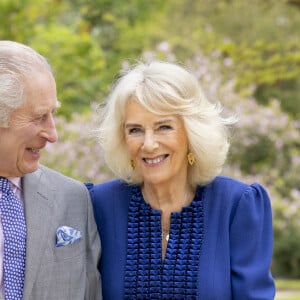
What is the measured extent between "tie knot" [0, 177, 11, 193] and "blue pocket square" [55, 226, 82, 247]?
28cm

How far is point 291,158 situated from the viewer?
1217cm

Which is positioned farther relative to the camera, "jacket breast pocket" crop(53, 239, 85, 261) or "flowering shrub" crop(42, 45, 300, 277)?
"flowering shrub" crop(42, 45, 300, 277)

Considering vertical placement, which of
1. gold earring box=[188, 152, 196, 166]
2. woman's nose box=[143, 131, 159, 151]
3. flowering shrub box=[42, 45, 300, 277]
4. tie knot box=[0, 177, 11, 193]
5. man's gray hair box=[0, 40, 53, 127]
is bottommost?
tie knot box=[0, 177, 11, 193]

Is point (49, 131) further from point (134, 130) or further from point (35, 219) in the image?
point (134, 130)

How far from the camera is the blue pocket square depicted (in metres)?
3.73

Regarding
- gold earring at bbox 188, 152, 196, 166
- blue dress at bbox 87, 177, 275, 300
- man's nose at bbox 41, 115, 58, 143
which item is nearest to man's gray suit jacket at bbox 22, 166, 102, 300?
blue dress at bbox 87, 177, 275, 300

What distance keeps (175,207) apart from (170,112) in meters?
0.45

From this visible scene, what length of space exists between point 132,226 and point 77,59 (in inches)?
290

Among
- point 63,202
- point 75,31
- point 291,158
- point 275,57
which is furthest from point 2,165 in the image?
point 275,57

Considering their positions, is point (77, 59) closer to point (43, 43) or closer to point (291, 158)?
point (43, 43)

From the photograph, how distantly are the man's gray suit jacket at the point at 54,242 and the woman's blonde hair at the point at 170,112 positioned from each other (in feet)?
0.82

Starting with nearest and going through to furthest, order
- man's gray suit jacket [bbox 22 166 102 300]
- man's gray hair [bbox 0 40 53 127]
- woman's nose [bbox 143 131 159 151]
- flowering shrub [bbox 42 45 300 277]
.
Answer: man's gray hair [bbox 0 40 53 127], man's gray suit jacket [bbox 22 166 102 300], woman's nose [bbox 143 131 159 151], flowering shrub [bbox 42 45 300 277]

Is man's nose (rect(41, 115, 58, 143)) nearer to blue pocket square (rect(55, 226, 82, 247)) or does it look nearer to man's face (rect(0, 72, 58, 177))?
man's face (rect(0, 72, 58, 177))

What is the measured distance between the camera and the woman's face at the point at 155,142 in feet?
12.7
